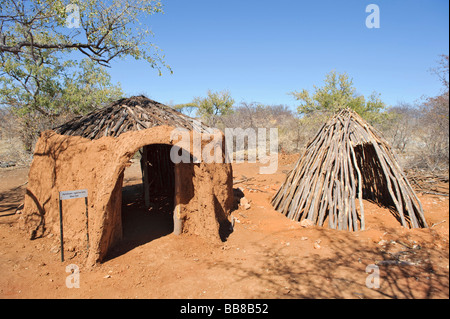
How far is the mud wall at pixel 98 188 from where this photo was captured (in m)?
4.23

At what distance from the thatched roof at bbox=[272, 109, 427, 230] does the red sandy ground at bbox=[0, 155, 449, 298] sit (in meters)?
0.33

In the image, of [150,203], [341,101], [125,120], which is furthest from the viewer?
[341,101]

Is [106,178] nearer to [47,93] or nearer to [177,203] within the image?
[177,203]

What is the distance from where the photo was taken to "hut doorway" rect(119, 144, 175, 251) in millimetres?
5328

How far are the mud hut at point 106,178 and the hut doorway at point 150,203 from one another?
19.4 inches

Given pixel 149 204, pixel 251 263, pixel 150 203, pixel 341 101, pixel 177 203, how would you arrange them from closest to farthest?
pixel 251 263 → pixel 177 203 → pixel 149 204 → pixel 150 203 → pixel 341 101

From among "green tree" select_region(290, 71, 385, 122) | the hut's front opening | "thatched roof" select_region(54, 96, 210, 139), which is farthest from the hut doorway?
"green tree" select_region(290, 71, 385, 122)

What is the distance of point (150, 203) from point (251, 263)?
3690 millimetres

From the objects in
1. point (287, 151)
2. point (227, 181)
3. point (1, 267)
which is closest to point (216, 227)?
point (227, 181)

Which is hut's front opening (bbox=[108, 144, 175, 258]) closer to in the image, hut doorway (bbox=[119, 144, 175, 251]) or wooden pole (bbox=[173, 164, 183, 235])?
hut doorway (bbox=[119, 144, 175, 251])

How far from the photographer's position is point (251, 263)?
4168 millimetres

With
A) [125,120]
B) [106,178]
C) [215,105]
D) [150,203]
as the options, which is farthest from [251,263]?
[215,105]

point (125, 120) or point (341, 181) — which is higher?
point (125, 120)
